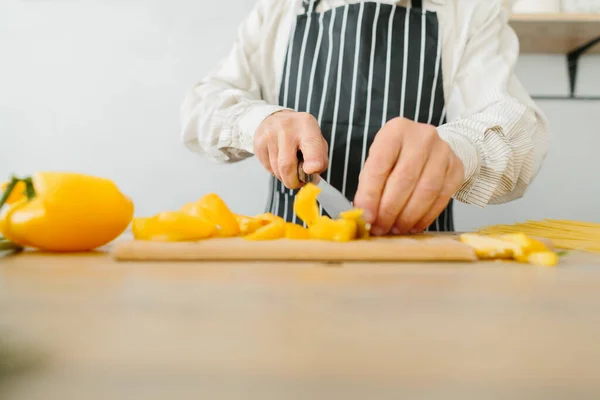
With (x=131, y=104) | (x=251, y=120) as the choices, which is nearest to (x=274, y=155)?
(x=251, y=120)

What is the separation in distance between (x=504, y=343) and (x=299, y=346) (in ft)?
0.35

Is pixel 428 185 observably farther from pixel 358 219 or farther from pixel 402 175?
pixel 358 219

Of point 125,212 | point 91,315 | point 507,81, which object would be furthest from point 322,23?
point 91,315

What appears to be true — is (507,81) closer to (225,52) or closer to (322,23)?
(322,23)

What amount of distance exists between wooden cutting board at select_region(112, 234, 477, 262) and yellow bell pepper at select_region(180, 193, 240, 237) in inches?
4.4

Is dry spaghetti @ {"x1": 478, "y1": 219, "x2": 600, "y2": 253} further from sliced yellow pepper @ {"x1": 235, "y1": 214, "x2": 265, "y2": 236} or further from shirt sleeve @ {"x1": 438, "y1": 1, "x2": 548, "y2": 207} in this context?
sliced yellow pepper @ {"x1": 235, "y1": 214, "x2": 265, "y2": 236}

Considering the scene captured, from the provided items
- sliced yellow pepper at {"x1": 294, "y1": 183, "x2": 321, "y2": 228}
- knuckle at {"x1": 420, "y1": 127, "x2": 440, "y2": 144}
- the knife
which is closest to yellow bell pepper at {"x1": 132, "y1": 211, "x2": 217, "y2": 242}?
sliced yellow pepper at {"x1": 294, "y1": 183, "x2": 321, "y2": 228}

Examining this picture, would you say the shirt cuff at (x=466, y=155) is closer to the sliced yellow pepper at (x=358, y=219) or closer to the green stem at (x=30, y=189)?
the sliced yellow pepper at (x=358, y=219)

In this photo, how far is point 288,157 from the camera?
29.2 inches

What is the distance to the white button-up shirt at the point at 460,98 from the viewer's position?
845mm

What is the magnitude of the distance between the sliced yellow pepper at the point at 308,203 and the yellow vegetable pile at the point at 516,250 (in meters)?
0.19

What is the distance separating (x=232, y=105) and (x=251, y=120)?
18 cm

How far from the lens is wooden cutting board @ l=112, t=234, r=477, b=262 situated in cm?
49

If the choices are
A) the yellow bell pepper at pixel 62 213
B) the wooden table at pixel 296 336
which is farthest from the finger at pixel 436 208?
the yellow bell pepper at pixel 62 213
